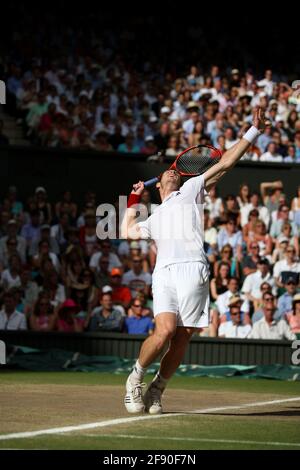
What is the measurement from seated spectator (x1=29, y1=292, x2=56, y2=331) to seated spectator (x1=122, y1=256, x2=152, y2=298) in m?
1.64

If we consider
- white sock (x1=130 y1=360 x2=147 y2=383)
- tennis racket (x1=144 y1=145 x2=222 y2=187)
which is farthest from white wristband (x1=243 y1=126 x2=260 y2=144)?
white sock (x1=130 y1=360 x2=147 y2=383)

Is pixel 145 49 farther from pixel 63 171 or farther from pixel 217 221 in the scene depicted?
pixel 217 221

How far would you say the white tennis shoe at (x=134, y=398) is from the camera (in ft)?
30.0

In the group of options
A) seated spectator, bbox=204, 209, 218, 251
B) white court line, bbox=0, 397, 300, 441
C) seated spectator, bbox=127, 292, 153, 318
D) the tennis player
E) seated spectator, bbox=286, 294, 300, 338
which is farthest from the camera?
seated spectator, bbox=204, 209, 218, 251

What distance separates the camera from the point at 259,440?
24.4 feet

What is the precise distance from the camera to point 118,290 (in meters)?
18.0

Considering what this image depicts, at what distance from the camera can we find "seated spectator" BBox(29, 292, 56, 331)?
1697 centimetres

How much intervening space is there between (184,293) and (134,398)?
0.98m

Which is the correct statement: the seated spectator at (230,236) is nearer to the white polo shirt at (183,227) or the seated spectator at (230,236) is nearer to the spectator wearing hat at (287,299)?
the spectator wearing hat at (287,299)

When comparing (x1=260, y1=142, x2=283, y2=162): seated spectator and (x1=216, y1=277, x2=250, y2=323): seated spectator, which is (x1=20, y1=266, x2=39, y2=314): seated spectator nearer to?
(x1=216, y1=277, x2=250, y2=323): seated spectator

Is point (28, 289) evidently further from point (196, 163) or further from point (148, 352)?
point (148, 352)

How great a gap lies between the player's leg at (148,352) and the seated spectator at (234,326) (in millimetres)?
7592

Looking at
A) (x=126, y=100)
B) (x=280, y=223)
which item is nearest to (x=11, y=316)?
(x=280, y=223)

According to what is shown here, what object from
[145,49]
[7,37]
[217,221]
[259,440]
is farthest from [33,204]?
[259,440]
